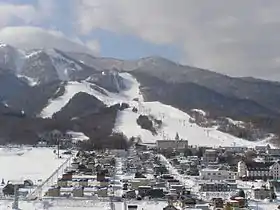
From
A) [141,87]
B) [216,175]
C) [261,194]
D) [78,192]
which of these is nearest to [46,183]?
[78,192]

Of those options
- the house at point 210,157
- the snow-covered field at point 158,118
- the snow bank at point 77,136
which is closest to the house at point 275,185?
the house at point 210,157

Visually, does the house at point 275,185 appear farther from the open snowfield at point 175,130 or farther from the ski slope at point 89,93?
the ski slope at point 89,93

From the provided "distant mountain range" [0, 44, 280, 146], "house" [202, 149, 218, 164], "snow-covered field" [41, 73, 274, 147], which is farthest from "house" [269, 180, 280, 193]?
"distant mountain range" [0, 44, 280, 146]

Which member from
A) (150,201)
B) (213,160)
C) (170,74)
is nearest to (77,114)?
(213,160)

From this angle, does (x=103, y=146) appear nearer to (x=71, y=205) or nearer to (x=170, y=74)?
(x=71, y=205)

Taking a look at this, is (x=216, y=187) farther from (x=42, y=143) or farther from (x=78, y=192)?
(x=42, y=143)

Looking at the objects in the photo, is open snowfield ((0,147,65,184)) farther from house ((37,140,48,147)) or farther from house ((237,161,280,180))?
house ((237,161,280,180))
